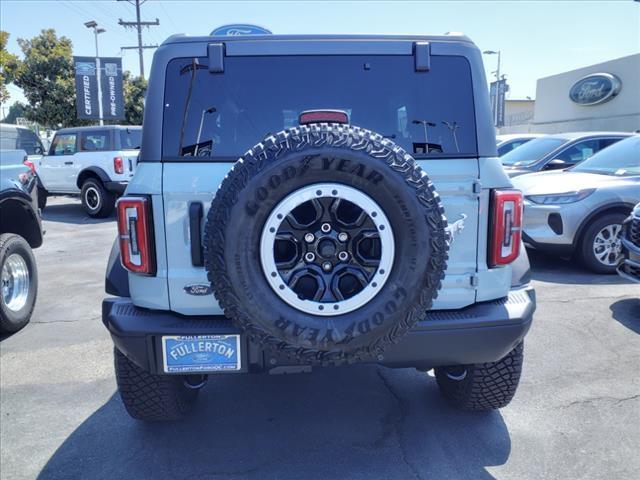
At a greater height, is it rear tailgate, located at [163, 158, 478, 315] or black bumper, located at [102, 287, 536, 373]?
rear tailgate, located at [163, 158, 478, 315]

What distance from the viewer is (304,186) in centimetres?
203

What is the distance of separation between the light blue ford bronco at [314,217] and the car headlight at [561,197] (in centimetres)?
382

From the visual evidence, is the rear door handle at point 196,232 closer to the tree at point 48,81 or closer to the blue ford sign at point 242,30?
the blue ford sign at point 242,30

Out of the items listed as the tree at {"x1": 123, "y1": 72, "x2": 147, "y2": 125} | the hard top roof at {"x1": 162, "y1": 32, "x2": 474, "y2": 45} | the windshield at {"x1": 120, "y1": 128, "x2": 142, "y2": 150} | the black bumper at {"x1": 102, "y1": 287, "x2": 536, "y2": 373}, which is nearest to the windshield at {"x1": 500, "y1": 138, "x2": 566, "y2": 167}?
the hard top roof at {"x1": 162, "y1": 32, "x2": 474, "y2": 45}

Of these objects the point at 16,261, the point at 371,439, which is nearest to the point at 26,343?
the point at 16,261

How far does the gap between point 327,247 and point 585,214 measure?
4.94 m

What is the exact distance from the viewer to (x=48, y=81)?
23.3 metres

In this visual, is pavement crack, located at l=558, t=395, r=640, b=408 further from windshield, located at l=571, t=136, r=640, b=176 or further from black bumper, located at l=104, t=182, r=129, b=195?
black bumper, located at l=104, t=182, r=129, b=195

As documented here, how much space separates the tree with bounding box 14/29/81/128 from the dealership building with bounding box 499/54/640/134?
2426 centimetres

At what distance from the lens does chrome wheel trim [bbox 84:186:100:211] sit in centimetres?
1183

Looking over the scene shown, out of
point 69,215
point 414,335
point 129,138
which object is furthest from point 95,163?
point 414,335

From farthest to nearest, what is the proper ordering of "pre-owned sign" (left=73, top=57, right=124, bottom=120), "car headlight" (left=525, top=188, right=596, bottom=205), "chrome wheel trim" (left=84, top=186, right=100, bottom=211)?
"pre-owned sign" (left=73, top=57, right=124, bottom=120) → "chrome wheel trim" (left=84, top=186, right=100, bottom=211) → "car headlight" (left=525, top=188, right=596, bottom=205)

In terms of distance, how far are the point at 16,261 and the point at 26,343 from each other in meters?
0.80

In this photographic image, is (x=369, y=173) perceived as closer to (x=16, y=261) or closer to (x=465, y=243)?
(x=465, y=243)
